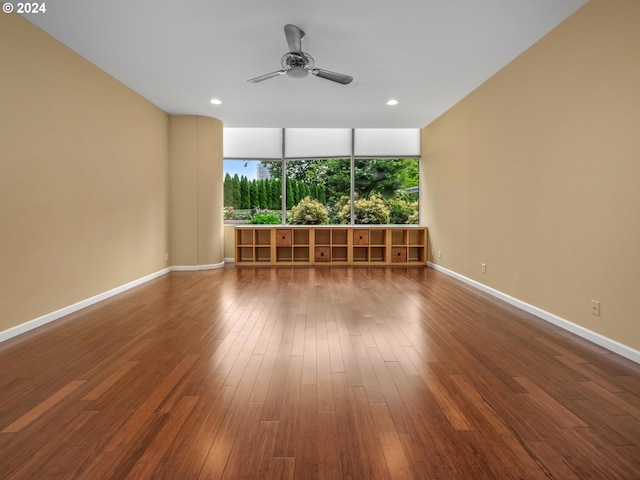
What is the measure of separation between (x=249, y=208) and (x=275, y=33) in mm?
4395

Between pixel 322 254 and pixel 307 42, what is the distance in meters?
4.32

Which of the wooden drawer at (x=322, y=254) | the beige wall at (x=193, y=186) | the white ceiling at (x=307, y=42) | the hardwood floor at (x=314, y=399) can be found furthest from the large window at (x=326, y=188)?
the hardwood floor at (x=314, y=399)

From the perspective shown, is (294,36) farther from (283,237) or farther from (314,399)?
(283,237)

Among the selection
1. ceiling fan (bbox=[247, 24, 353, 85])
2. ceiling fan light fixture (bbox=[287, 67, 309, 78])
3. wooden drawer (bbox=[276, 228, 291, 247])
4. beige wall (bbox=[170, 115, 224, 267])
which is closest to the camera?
ceiling fan (bbox=[247, 24, 353, 85])

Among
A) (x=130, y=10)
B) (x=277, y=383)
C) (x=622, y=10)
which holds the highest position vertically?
(x=130, y=10)

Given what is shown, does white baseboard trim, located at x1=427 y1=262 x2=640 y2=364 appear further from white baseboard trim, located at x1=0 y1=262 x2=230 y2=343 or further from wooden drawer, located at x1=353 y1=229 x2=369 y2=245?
white baseboard trim, located at x1=0 y1=262 x2=230 y2=343

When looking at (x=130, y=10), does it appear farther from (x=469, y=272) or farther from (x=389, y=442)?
(x=469, y=272)

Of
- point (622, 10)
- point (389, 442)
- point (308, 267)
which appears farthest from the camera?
point (308, 267)

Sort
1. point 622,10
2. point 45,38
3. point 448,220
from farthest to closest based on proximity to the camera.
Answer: point 448,220
point 45,38
point 622,10

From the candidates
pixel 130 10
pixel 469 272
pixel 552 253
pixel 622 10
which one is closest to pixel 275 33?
pixel 130 10

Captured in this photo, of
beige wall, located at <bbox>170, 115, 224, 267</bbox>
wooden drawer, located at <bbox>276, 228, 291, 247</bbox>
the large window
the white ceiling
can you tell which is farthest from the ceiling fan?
wooden drawer, located at <bbox>276, 228, 291, 247</bbox>

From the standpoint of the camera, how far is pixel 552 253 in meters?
3.30

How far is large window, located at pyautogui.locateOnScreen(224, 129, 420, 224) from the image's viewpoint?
7.37 meters

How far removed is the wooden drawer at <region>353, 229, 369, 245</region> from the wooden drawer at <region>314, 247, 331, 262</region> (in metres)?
0.61
